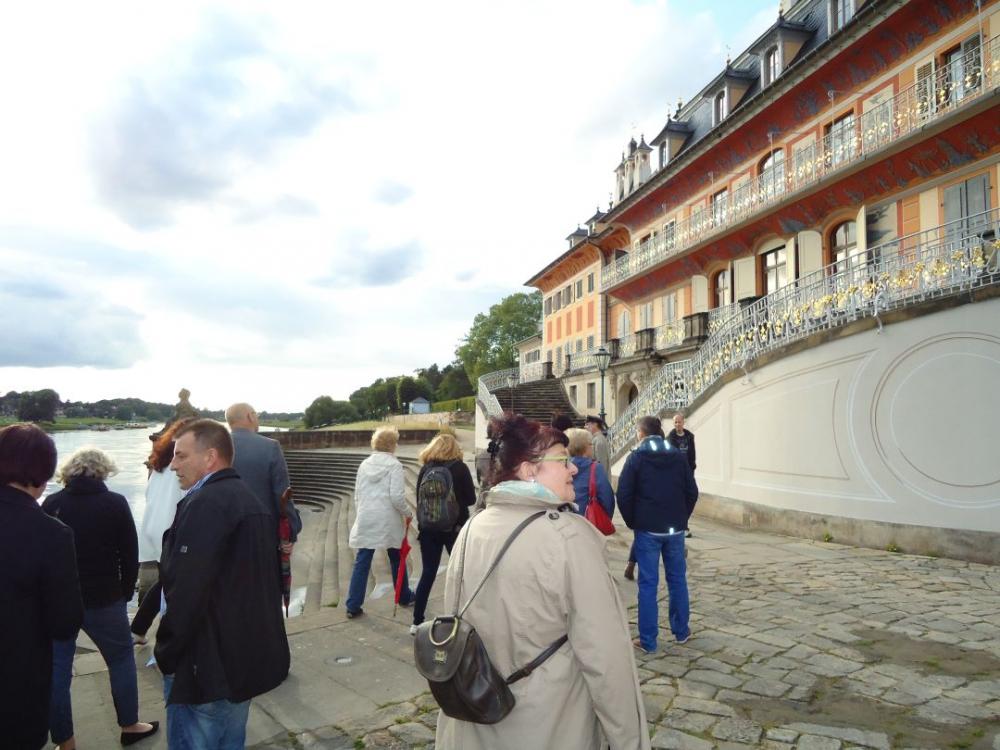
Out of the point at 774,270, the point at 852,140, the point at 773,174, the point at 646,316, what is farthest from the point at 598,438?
the point at 646,316

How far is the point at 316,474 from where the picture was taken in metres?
25.7

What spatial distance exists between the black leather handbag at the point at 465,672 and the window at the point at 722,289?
19677 millimetres

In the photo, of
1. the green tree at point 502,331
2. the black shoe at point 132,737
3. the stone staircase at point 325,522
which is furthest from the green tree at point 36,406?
the green tree at point 502,331

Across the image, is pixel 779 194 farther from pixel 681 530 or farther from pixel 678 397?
pixel 681 530

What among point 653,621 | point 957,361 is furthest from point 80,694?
point 957,361

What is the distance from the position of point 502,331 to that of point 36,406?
46.1 metres

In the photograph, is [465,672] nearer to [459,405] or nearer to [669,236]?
[669,236]

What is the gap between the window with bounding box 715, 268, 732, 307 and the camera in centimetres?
2046

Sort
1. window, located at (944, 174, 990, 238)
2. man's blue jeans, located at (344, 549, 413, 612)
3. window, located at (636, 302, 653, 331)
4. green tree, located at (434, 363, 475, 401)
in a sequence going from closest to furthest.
Answer: man's blue jeans, located at (344, 549, 413, 612) < window, located at (944, 174, 990, 238) < window, located at (636, 302, 653, 331) < green tree, located at (434, 363, 475, 401)

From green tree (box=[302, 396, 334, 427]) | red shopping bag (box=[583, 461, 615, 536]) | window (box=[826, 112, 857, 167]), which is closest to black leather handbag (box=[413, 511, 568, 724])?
red shopping bag (box=[583, 461, 615, 536])

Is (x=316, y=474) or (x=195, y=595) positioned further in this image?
(x=316, y=474)

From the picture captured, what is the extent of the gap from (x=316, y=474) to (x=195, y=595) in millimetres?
24246

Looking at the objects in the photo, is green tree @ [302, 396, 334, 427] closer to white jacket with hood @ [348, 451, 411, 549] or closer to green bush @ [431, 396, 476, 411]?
green bush @ [431, 396, 476, 411]

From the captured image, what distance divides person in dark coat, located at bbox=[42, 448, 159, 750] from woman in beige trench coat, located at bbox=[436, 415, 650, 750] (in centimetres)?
264
